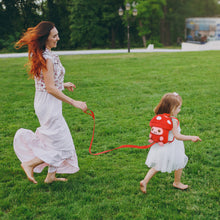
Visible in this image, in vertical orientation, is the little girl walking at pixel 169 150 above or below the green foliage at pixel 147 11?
below

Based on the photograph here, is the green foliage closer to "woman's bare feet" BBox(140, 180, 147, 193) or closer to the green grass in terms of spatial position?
A: the green grass

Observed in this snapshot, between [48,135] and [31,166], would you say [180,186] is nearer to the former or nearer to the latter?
[48,135]

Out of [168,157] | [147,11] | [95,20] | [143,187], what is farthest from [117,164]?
[95,20]

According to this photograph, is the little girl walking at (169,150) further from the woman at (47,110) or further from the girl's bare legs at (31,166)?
the girl's bare legs at (31,166)

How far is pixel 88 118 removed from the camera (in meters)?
6.46

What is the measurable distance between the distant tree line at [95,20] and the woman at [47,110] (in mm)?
34507

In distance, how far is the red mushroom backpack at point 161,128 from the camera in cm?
302

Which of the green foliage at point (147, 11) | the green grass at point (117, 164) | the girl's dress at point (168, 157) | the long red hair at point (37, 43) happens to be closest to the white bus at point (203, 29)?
the green foliage at point (147, 11)

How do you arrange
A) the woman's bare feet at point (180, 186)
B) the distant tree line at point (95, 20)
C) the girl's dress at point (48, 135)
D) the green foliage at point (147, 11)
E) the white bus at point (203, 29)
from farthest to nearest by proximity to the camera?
the distant tree line at point (95, 20) → the green foliage at point (147, 11) → the white bus at point (203, 29) → the woman's bare feet at point (180, 186) → the girl's dress at point (48, 135)

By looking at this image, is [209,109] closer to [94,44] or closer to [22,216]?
[22,216]

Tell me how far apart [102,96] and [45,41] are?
17.0 ft

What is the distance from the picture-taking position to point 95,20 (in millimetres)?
38469

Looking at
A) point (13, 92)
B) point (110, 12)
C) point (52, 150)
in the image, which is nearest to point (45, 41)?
point (52, 150)

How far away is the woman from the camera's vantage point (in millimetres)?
3145
